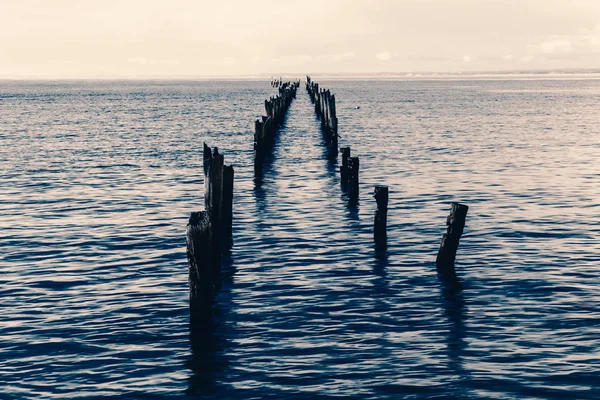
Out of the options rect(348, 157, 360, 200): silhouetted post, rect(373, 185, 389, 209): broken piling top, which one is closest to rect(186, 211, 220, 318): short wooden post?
rect(373, 185, 389, 209): broken piling top

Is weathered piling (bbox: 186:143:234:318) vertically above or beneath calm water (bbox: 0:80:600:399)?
above

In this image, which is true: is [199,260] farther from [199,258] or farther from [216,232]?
[216,232]

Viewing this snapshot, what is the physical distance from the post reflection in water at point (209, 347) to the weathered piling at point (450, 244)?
168 inches

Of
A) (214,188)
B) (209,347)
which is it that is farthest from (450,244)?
(209,347)

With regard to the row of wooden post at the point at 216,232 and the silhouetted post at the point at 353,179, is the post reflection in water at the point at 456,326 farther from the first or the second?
the silhouetted post at the point at 353,179

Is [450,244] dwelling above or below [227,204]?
below

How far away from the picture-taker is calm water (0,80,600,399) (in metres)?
10.8

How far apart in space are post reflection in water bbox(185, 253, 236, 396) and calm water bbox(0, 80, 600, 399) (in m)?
0.04

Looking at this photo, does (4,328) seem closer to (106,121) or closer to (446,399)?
(446,399)

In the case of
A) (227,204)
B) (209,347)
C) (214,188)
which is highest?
(214,188)

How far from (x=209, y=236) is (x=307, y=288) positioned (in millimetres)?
2536

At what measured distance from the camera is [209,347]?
1189 centimetres

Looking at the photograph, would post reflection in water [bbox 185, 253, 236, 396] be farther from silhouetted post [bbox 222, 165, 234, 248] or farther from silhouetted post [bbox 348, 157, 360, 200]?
silhouetted post [bbox 348, 157, 360, 200]

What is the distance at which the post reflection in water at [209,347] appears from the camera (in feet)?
34.7
